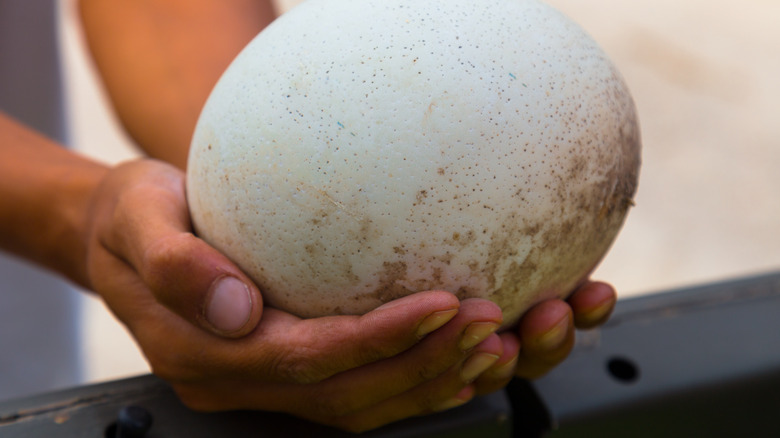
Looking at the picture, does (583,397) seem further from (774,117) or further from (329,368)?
(774,117)

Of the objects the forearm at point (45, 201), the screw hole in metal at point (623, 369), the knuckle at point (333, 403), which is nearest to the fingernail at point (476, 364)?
the knuckle at point (333, 403)

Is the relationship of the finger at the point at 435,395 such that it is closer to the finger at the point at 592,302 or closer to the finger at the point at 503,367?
the finger at the point at 503,367

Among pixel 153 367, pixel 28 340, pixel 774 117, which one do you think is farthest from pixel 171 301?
pixel 774 117

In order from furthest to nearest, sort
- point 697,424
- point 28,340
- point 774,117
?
point 774,117 → point 28,340 → point 697,424

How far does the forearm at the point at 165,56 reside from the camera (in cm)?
108

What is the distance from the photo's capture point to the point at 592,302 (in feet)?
2.09

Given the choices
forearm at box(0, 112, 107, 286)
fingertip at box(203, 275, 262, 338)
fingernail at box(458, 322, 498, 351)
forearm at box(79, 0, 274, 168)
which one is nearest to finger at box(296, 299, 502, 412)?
fingernail at box(458, 322, 498, 351)

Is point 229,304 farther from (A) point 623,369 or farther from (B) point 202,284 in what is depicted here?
(A) point 623,369

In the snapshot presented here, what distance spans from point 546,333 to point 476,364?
8cm

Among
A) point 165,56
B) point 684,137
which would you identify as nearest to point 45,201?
point 165,56

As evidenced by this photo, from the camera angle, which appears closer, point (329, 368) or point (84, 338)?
point (329, 368)

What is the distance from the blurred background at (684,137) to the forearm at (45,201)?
770mm

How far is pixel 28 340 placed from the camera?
1.49 m

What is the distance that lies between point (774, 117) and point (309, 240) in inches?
104
